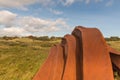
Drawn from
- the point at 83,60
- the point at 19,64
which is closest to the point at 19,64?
the point at 19,64

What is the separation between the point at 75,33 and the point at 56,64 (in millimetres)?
494

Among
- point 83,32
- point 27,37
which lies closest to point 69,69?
point 83,32

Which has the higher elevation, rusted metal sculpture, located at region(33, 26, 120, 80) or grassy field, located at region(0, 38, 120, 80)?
rusted metal sculpture, located at region(33, 26, 120, 80)

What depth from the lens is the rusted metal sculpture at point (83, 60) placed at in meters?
2.99

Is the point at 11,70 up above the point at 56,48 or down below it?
below

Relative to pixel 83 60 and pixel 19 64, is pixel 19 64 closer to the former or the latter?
pixel 19 64

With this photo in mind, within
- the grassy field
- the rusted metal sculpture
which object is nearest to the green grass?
the grassy field

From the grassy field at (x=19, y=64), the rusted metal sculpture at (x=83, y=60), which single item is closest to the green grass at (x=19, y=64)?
the grassy field at (x=19, y=64)

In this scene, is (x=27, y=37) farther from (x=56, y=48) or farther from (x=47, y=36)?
(x=56, y=48)

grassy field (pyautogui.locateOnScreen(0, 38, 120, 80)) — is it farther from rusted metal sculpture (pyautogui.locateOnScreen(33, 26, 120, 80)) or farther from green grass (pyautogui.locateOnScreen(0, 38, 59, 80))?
rusted metal sculpture (pyautogui.locateOnScreen(33, 26, 120, 80))

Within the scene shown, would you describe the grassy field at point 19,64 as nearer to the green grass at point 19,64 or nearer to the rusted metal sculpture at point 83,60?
the green grass at point 19,64

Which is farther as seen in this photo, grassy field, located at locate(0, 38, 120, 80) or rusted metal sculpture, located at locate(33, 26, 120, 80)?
grassy field, located at locate(0, 38, 120, 80)

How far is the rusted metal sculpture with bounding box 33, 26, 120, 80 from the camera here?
118 inches

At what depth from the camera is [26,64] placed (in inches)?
496
